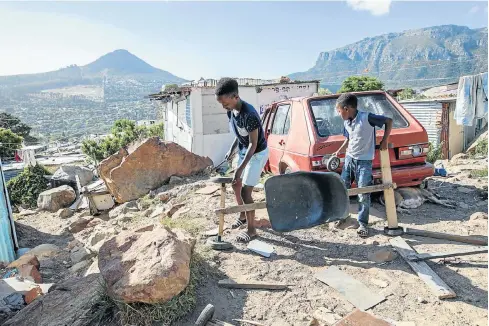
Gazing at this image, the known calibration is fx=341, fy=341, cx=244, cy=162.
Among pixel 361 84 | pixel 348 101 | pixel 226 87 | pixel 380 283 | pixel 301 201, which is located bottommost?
pixel 380 283

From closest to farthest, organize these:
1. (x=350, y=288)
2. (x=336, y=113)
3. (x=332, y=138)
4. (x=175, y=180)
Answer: (x=350, y=288) < (x=332, y=138) < (x=336, y=113) < (x=175, y=180)

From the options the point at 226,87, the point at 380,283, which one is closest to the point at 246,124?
the point at 226,87

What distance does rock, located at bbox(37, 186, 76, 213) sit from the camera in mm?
11188

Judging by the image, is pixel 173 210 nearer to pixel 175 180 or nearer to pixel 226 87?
pixel 175 180

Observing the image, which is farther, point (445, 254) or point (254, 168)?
point (254, 168)

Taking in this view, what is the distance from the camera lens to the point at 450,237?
379cm

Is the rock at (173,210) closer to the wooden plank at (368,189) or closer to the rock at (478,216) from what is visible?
the wooden plank at (368,189)

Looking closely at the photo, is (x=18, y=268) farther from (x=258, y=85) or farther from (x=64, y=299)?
(x=258, y=85)

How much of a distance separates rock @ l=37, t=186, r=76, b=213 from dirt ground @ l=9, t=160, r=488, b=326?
6675mm

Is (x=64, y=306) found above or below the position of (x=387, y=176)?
below

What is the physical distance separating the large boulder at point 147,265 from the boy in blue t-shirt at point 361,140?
6.94 ft

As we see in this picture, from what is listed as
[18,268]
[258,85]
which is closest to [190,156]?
[18,268]

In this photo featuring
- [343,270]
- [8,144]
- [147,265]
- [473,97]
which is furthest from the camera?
[8,144]

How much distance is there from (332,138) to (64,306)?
3585mm
